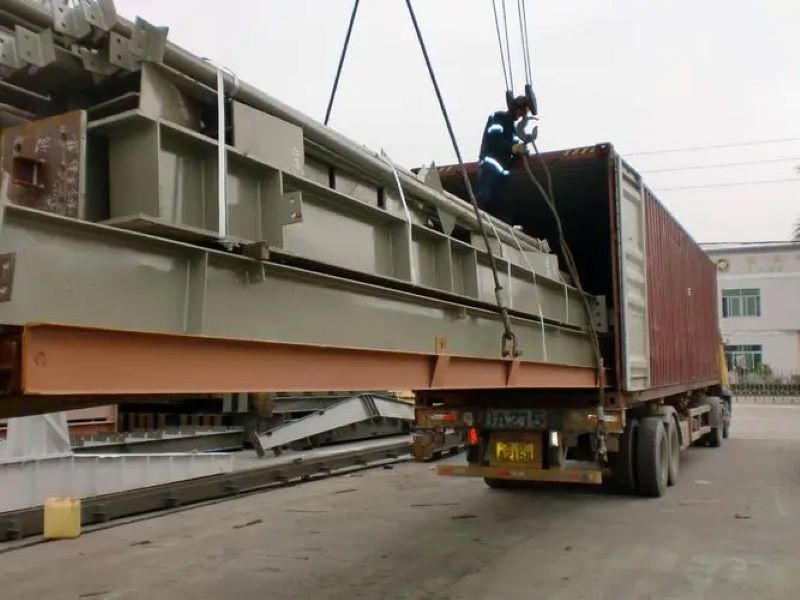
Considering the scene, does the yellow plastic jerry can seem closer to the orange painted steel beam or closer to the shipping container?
the orange painted steel beam

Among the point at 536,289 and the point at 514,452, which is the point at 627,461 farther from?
the point at 536,289

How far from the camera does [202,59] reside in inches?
117

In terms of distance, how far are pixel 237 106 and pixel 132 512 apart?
576 cm

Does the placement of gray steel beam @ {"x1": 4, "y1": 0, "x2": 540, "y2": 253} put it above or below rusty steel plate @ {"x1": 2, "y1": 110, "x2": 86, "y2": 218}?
above

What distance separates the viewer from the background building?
3988 centimetres

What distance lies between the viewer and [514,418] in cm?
743

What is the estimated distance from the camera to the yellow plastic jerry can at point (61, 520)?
650 cm

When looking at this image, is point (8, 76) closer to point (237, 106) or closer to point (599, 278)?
point (237, 106)

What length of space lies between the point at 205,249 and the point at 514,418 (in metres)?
5.21

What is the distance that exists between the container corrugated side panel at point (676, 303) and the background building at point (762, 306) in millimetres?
30250

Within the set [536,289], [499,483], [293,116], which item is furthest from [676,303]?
[293,116]

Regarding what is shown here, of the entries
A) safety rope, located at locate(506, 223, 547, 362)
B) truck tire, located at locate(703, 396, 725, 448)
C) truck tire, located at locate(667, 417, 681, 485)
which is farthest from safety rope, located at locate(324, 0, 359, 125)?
truck tire, located at locate(703, 396, 725, 448)

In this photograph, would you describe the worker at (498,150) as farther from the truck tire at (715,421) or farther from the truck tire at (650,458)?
the truck tire at (715,421)

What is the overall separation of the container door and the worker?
1.12 meters
